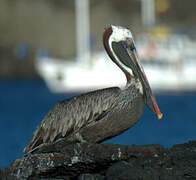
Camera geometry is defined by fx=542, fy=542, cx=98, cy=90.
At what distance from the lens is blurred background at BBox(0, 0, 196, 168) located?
17266 millimetres

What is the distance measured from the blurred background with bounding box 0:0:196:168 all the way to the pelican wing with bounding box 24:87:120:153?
5.55 meters

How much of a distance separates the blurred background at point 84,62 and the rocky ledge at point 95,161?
222 inches

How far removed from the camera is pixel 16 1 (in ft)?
157

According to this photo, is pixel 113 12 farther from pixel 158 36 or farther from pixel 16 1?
pixel 158 36

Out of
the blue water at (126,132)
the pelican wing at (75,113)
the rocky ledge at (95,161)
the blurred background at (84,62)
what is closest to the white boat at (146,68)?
the blurred background at (84,62)

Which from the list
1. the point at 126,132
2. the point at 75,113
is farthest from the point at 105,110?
the point at 126,132

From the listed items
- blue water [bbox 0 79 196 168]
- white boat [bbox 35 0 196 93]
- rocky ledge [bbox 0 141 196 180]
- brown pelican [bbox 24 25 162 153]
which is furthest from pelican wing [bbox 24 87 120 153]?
white boat [bbox 35 0 196 93]

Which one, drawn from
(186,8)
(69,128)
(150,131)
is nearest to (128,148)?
(69,128)

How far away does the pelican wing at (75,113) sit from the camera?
198 inches

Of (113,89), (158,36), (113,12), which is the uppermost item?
(113,12)

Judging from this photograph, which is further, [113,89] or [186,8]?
[186,8]

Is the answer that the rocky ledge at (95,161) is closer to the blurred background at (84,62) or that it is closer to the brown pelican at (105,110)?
the brown pelican at (105,110)

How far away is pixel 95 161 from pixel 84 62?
963 inches

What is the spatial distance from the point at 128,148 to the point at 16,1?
4436 centimetres
